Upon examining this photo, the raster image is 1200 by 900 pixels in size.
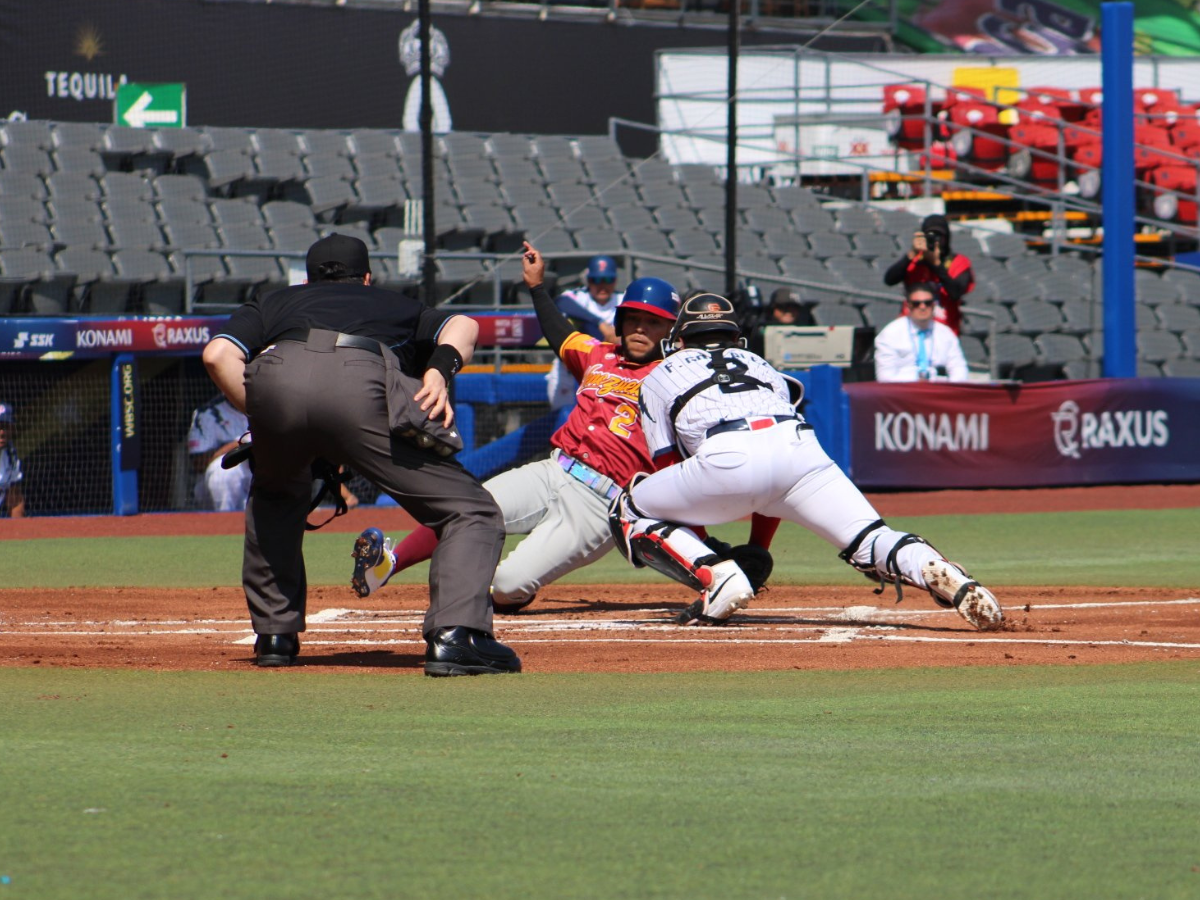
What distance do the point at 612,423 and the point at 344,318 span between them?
2.42 metres

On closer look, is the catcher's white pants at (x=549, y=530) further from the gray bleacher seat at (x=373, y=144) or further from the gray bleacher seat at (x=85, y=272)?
the gray bleacher seat at (x=373, y=144)

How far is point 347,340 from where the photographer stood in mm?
5125

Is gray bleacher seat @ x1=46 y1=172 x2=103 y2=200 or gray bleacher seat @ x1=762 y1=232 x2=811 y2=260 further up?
gray bleacher seat @ x1=46 y1=172 x2=103 y2=200

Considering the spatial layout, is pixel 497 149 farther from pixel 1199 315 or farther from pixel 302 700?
pixel 302 700

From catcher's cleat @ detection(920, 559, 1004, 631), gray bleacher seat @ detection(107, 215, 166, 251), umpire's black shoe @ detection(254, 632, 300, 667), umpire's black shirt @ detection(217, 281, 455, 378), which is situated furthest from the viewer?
gray bleacher seat @ detection(107, 215, 166, 251)

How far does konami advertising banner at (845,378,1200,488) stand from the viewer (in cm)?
1452

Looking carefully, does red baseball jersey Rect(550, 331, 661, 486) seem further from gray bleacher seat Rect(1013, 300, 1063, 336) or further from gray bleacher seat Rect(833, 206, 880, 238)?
gray bleacher seat Rect(833, 206, 880, 238)

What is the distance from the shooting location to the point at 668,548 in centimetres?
646

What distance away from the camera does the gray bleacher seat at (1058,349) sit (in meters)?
19.4

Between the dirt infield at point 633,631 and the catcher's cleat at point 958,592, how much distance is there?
117 mm

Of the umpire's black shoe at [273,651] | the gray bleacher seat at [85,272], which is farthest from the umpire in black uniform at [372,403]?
the gray bleacher seat at [85,272]

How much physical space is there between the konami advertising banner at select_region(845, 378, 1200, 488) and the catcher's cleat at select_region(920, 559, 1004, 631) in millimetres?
8244

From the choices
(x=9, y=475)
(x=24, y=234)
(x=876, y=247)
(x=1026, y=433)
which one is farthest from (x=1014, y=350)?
(x=9, y=475)

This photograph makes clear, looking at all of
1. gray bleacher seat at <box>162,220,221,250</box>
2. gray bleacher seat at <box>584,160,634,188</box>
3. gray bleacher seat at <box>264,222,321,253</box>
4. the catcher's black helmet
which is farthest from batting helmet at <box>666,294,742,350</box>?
gray bleacher seat at <box>584,160,634,188</box>
